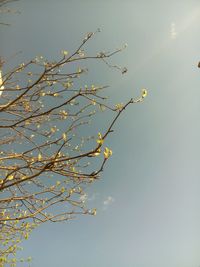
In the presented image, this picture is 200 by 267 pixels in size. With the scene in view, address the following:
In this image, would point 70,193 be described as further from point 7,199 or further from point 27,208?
point 27,208

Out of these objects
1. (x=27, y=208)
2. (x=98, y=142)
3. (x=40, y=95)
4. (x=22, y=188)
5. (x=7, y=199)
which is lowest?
(x=98, y=142)

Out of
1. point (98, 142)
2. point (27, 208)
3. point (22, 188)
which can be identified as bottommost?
point (98, 142)

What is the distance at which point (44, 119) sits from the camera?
20.3 feet

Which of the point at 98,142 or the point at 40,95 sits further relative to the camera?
the point at 40,95

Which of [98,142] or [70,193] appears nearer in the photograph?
[98,142]

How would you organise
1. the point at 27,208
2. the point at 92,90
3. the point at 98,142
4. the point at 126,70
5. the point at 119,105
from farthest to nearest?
the point at 27,208
the point at 92,90
the point at 126,70
the point at 119,105
the point at 98,142

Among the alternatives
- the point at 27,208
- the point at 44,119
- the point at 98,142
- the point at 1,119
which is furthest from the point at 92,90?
the point at 98,142

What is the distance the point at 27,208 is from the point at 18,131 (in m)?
1.61

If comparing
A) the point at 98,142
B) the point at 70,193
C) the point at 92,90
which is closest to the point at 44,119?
the point at 92,90

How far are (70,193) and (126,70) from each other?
2.00 m

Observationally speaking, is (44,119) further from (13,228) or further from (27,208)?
(13,228)

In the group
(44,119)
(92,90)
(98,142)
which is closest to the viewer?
(98,142)

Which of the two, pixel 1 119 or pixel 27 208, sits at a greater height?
pixel 1 119

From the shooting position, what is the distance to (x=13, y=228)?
19.1ft
